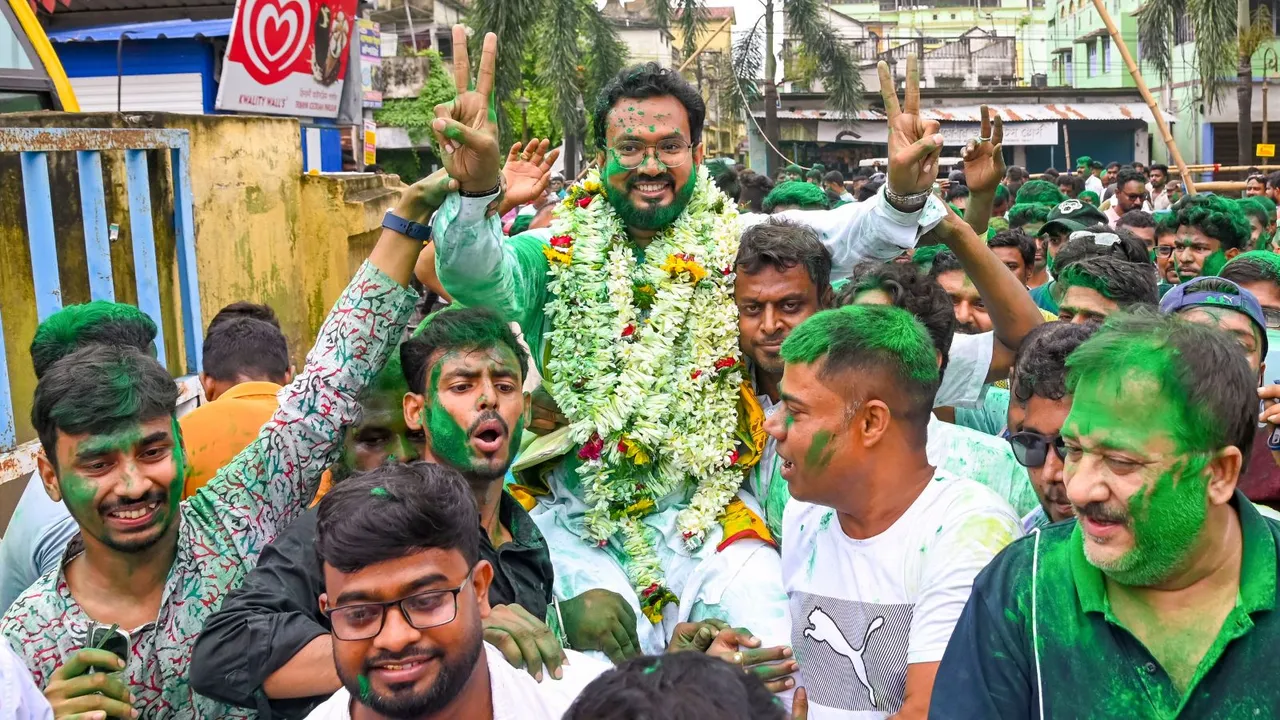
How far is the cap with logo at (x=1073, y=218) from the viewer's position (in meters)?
7.43

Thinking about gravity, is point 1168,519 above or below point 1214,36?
below

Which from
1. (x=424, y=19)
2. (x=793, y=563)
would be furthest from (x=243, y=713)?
(x=424, y=19)

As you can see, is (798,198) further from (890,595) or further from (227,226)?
(890,595)

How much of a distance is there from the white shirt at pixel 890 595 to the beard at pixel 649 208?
148cm

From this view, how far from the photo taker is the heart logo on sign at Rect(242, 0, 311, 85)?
14344 millimetres

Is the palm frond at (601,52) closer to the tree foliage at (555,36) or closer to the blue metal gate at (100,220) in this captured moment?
the tree foliage at (555,36)

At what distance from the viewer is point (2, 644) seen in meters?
2.58

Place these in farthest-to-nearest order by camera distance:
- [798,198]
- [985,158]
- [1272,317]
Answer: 1. [798,198]
2. [1272,317]
3. [985,158]

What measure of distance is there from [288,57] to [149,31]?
160 centimetres

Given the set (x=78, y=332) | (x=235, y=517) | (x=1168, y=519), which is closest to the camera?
(x=1168, y=519)

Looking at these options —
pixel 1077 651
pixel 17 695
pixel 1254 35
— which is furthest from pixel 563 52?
pixel 1077 651

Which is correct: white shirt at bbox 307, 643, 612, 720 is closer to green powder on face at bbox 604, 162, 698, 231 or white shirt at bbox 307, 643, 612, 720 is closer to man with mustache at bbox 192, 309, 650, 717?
man with mustache at bbox 192, 309, 650, 717

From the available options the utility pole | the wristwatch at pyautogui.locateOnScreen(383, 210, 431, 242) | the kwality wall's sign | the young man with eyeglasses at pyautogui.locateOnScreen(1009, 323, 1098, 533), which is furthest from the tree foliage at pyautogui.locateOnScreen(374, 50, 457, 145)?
the young man with eyeglasses at pyautogui.locateOnScreen(1009, 323, 1098, 533)

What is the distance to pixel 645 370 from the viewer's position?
4.03 metres
